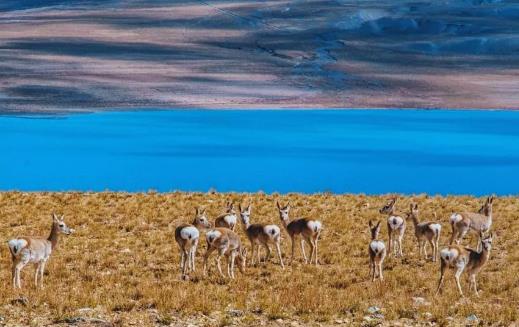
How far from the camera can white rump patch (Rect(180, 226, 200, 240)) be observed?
58.5 feet

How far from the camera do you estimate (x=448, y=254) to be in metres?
16.1

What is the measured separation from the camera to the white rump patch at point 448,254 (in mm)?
16047

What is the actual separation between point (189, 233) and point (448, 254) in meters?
4.93

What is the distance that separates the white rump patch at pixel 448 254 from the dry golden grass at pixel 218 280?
1.93 ft

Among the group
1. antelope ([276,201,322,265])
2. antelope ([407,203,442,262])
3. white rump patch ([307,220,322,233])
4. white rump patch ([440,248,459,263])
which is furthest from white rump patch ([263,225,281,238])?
white rump patch ([440,248,459,263])

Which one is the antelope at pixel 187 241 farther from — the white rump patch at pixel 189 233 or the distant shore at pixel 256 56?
the distant shore at pixel 256 56

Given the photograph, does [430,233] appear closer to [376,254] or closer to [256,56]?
[376,254]

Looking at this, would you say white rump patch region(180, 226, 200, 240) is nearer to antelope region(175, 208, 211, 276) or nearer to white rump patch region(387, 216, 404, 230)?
antelope region(175, 208, 211, 276)

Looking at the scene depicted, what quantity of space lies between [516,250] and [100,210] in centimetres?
1267

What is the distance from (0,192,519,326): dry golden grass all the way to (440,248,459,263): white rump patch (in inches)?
23.2

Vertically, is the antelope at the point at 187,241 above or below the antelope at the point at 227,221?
below

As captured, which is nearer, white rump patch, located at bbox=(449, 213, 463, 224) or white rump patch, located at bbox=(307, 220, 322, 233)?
white rump patch, located at bbox=(307, 220, 322, 233)

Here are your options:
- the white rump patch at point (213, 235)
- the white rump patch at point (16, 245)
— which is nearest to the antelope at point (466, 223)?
the white rump patch at point (213, 235)

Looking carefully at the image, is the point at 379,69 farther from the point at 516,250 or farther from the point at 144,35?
the point at 516,250
